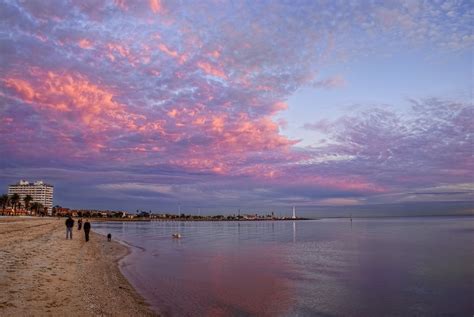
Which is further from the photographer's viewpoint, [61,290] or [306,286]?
[306,286]

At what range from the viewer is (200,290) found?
19922 mm

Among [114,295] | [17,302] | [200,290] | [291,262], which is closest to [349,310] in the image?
[200,290]

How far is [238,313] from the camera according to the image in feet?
50.6

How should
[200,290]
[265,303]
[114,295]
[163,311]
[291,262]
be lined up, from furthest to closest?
1. [291,262]
2. [200,290]
3. [265,303]
4. [114,295]
5. [163,311]

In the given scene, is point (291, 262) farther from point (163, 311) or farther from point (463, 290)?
point (163, 311)

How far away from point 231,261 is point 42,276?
17989 mm

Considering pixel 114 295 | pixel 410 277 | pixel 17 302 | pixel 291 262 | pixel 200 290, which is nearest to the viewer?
pixel 17 302

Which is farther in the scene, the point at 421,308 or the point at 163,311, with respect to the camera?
the point at 421,308

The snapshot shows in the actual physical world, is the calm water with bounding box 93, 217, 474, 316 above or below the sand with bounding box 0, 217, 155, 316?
below

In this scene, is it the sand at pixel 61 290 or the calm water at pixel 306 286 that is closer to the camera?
the sand at pixel 61 290

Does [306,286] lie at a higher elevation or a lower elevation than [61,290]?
lower

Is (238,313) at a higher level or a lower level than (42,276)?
lower

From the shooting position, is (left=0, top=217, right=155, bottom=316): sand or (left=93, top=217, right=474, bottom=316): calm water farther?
(left=93, top=217, right=474, bottom=316): calm water

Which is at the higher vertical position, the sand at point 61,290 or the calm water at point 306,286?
the sand at point 61,290
